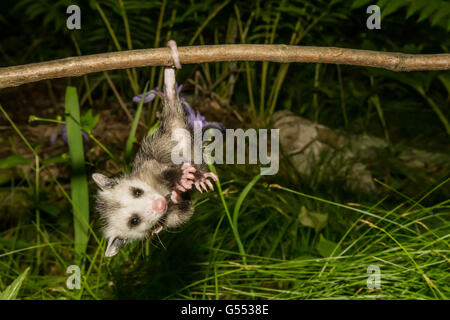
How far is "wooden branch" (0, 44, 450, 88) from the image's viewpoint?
128 centimetres

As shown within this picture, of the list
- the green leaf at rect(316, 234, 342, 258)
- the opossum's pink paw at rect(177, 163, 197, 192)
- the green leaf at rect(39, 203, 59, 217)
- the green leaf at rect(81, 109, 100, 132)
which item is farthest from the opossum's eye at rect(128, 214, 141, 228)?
the green leaf at rect(39, 203, 59, 217)

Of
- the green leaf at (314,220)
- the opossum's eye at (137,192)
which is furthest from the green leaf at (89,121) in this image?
the green leaf at (314,220)

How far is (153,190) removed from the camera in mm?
1577

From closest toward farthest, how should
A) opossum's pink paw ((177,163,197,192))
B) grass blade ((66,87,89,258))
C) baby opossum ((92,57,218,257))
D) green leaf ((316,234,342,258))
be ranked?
opossum's pink paw ((177,163,197,192))
baby opossum ((92,57,218,257))
grass blade ((66,87,89,258))
green leaf ((316,234,342,258))

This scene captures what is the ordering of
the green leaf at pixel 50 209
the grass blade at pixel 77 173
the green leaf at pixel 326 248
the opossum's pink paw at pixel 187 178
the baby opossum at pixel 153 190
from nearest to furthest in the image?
the opossum's pink paw at pixel 187 178, the baby opossum at pixel 153 190, the grass blade at pixel 77 173, the green leaf at pixel 326 248, the green leaf at pixel 50 209

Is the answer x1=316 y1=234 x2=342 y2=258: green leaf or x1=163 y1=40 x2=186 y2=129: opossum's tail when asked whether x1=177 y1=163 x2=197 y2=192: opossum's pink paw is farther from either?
x1=316 y1=234 x2=342 y2=258: green leaf

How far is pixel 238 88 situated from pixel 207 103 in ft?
2.82

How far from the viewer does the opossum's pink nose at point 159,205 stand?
60.5 inches

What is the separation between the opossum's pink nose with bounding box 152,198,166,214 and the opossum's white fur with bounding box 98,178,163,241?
0.04 ft

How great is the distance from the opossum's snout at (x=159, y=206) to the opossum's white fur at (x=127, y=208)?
0.04 ft

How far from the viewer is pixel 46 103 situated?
5.01 metres

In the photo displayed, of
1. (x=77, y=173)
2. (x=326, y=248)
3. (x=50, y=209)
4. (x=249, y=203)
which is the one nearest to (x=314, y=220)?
(x=326, y=248)

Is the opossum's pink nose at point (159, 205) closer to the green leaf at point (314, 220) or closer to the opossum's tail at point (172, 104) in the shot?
the opossum's tail at point (172, 104)

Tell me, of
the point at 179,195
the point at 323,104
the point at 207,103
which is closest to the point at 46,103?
the point at 207,103
